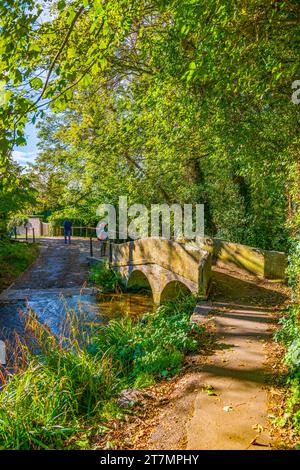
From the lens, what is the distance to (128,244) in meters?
11.9

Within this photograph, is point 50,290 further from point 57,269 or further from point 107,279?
point 57,269

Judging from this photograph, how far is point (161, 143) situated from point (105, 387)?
7.09m

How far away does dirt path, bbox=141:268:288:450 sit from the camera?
2982mm

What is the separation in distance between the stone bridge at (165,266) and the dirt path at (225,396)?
1.85 m

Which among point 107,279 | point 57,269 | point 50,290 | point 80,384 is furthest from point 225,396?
point 57,269

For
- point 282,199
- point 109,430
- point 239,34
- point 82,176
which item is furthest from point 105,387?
point 82,176

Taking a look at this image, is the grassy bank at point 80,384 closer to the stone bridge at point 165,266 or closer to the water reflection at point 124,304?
the stone bridge at point 165,266

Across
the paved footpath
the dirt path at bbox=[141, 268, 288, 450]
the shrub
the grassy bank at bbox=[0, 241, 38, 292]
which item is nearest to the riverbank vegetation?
the dirt path at bbox=[141, 268, 288, 450]

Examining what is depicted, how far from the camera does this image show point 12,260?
655 inches

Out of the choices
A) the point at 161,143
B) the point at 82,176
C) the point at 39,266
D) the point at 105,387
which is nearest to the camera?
the point at 105,387

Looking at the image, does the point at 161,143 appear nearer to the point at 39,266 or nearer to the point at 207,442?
the point at 207,442

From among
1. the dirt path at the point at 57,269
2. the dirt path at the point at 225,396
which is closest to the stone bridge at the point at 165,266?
the dirt path at the point at 225,396

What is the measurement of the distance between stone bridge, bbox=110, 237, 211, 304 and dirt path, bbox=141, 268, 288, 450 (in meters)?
1.85

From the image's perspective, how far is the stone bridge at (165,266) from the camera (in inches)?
320
